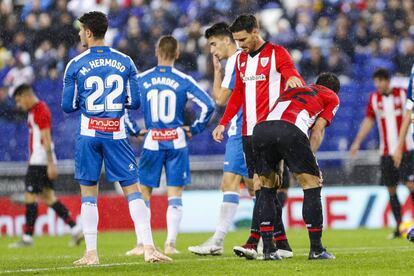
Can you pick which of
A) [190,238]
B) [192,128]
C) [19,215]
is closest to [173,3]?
[19,215]

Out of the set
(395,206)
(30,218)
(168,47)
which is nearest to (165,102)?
(168,47)

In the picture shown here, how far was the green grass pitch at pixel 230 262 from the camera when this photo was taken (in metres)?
7.76

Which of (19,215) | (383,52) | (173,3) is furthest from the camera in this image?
(173,3)

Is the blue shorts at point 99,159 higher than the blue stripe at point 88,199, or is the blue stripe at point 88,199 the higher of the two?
the blue shorts at point 99,159

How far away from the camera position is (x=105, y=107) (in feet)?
28.4

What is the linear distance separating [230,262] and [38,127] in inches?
231

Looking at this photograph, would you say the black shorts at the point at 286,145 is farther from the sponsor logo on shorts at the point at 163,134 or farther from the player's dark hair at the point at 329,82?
the sponsor logo on shorts at the point at 163,134

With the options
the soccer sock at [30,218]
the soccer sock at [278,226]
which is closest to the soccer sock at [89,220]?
the soccer sock at [278,226]

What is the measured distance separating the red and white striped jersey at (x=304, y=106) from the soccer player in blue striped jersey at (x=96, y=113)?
1327 mm

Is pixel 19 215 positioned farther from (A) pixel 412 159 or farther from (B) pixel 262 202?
(B) pixel 262 202

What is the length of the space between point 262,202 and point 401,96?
6.01m

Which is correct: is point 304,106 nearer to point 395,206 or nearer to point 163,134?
point 163,134

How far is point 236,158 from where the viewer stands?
10219mm

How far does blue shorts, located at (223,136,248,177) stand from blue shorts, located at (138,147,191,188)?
38.9 inches
